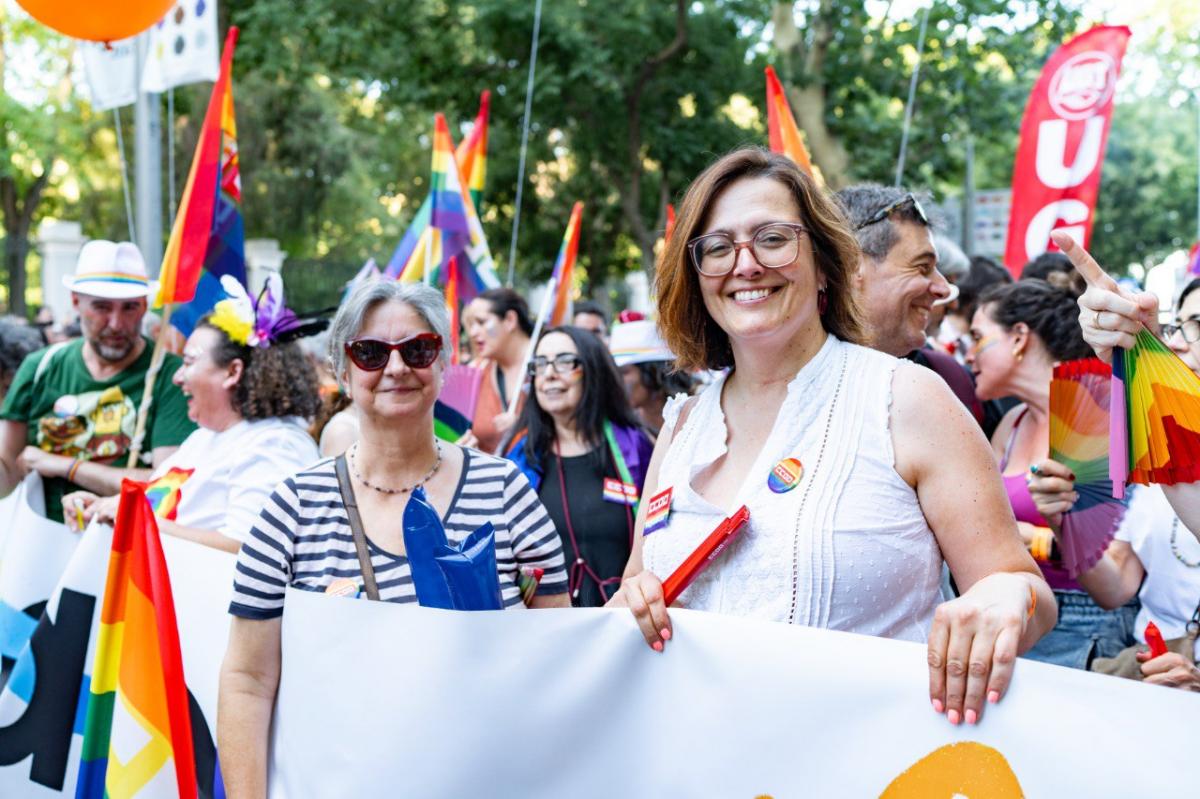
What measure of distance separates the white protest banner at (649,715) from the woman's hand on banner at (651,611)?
0.08ft

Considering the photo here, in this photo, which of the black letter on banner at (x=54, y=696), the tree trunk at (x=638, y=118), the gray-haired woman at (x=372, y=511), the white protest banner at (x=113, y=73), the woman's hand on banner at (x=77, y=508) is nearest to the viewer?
the gray-haired woman at (x=372, y=511)

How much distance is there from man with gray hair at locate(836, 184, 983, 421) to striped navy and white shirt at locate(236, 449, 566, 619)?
3.11 ft

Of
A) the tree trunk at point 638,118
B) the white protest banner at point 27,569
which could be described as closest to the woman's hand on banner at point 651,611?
the white protest banner at point 27,569

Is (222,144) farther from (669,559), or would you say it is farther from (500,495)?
(669,559)

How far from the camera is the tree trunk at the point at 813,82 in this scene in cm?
1561

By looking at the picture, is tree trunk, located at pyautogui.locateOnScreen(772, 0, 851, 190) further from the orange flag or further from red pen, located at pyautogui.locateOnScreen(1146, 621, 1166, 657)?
red pen, located at pyautogui.locateOnScreen(1146, 621, 1166, 657)

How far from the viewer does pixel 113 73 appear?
30.1ft

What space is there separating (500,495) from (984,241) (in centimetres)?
1843

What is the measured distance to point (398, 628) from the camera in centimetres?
208

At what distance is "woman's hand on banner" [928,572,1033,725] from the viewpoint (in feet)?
5.32

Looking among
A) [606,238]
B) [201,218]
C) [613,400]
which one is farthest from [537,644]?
[606,238]

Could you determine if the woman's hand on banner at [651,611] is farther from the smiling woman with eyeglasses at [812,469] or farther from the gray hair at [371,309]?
the gray hair at [371,309]

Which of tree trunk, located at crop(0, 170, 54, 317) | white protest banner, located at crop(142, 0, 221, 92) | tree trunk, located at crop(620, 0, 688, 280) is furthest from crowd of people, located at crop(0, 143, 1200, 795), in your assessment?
tree trunk, located at crop(0, 170, 54, 317)

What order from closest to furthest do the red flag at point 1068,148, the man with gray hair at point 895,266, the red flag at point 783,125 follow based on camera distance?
the man with gray hair at point 895,266 < the red flag at point 783,125 < the red flag at point 1068,148
